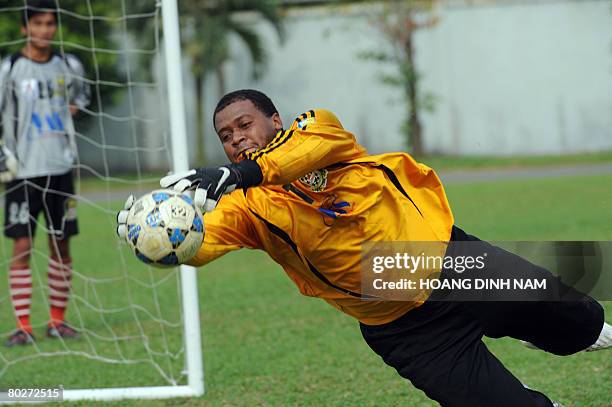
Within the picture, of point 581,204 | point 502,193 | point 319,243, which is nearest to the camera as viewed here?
point 319,243

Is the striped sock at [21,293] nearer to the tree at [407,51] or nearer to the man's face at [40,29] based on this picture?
the man's face at [40,29]

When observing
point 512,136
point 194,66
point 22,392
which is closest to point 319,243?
point 22,392

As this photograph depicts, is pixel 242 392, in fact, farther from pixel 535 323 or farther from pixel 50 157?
pixel 50 157

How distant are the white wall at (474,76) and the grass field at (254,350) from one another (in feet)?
49.9

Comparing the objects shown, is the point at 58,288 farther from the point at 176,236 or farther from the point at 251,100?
the point at 176,236

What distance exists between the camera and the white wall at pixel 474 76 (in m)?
25.1

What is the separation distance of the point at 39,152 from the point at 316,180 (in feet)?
12.7

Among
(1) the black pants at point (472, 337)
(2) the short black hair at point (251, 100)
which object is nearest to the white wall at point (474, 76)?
(1) the black pants at point (472, 337)

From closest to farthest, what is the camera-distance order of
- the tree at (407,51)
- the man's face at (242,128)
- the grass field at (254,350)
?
the man's face at (242,128) → the grass field at (254,350) → the tree at (407,51)

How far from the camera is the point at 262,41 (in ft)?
84.1

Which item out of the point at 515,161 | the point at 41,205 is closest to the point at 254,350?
the point at 41,205

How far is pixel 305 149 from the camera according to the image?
3.19m

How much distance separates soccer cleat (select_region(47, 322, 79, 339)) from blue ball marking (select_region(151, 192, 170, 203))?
4.00 meters

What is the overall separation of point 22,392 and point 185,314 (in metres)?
1.02
